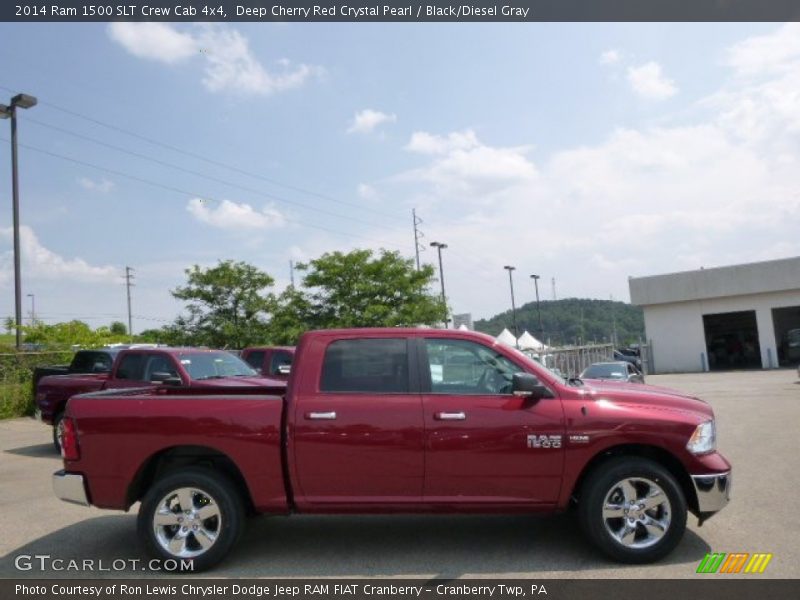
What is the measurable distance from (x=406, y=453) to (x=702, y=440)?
7.75 ft

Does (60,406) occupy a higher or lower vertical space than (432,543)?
higher

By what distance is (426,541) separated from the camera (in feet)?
20.0

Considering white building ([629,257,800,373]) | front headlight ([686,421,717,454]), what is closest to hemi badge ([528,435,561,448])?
front headlight ([686,421,717,454])

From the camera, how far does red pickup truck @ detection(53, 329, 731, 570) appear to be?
17.7 feet

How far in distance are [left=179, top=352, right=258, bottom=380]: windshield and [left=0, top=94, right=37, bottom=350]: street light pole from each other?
40.4ft

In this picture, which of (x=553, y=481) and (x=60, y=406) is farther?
(x=60, y=406)

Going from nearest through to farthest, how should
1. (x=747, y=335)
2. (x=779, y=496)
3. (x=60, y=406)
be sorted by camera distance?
1. (x=779, y=496)
2. (x=60, y=406)
3. (x=747, y=335)

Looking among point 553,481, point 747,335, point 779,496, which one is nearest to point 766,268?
point 747,335

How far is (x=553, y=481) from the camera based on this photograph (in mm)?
5438

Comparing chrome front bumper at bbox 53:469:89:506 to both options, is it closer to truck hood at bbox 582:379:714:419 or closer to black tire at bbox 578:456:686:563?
black tire at bbox 578:456:686:563

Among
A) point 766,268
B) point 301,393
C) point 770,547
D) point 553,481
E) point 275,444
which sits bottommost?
point 770,547

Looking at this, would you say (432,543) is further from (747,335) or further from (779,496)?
(747,335)
